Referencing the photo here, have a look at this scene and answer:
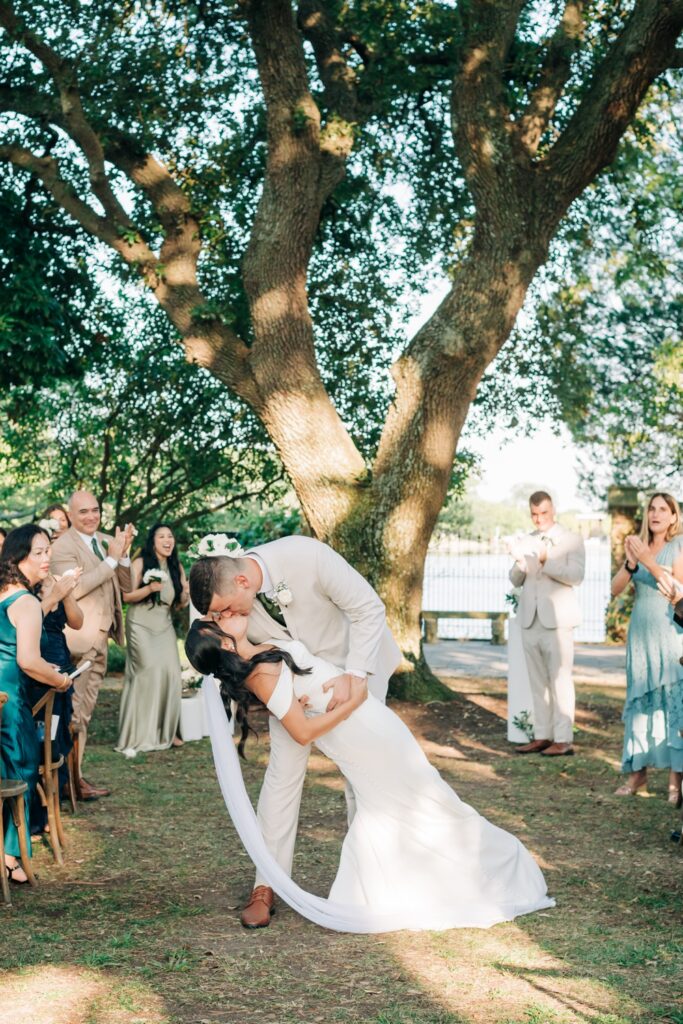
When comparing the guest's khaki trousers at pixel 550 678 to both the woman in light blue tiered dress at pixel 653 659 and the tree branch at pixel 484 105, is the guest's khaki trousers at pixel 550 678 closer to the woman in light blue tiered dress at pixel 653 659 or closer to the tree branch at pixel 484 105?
the woman in light blue tiered dress at pixel 653 659

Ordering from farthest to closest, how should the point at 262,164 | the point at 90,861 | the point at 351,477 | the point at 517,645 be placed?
the point at 262,164, the point at 351,477, the point at 517,645, the point at 90,861

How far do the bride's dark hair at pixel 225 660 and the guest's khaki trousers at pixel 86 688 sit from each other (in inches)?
135

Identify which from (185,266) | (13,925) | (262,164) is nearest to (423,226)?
(262,164)

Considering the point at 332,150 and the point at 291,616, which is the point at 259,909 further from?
the point at 332,150

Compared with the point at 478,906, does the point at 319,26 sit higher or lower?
higher

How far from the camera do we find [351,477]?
11.8 meters

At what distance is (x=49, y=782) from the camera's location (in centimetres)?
682

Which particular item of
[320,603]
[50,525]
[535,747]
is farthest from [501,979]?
[535,747]

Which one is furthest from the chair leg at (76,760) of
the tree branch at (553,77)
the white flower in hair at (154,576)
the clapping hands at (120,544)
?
the tree branch at (553,77)

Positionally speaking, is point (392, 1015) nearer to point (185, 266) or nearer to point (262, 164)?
point (185, 266)

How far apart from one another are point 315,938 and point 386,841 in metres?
0.56

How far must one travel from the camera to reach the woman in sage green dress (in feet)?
33.9

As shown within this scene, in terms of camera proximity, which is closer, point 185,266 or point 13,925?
point 13,925

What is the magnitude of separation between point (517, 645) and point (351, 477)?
8.32ft
